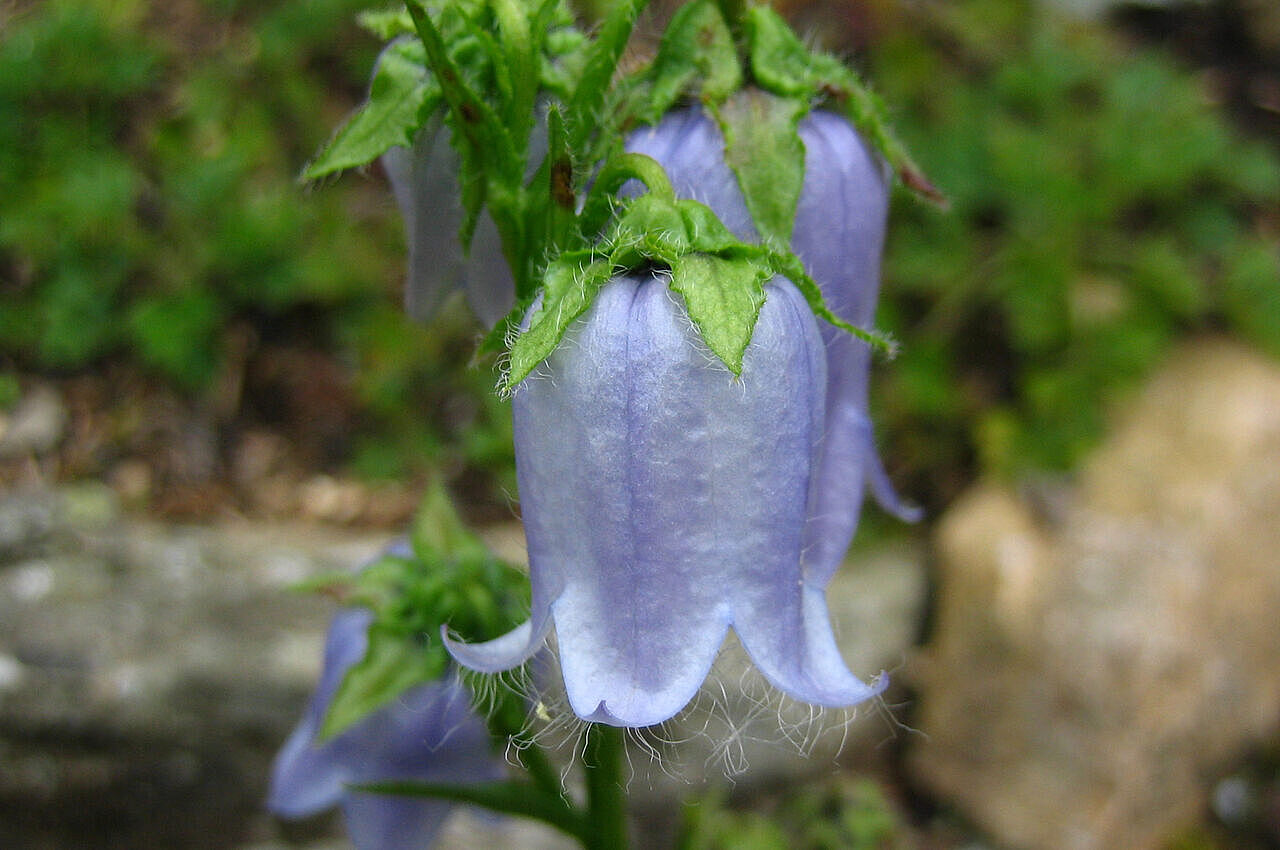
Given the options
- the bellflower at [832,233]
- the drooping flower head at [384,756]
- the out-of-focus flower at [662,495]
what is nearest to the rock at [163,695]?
the drooping flower head at [384,756]

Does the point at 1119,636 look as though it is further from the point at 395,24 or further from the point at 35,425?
the point at 35,425

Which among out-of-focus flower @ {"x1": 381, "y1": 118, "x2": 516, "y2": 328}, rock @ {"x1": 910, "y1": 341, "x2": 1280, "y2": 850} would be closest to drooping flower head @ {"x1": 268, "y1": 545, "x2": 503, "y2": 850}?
out-of-focus flower @ {"x1": 381, "y1": 118, "x2": 516, "y2": 328}

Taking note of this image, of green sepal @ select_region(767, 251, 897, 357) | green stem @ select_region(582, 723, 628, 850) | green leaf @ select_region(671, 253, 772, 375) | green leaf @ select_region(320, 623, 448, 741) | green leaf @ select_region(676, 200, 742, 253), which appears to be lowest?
green stem @ select_region(582, 723, 628, 850)

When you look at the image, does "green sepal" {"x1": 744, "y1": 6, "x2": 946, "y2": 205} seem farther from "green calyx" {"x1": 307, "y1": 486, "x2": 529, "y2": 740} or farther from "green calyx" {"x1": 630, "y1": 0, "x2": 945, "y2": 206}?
"green calyx" {"x1": 307, "y1": 486, "x2": 529, "y2": 740}

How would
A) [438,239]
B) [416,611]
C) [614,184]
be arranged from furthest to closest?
1. [416,611]
2. [438,239]
3. [614,184]

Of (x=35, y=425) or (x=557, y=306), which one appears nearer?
(x=557, y=306)

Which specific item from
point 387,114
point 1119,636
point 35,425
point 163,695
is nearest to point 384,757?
point 387,114

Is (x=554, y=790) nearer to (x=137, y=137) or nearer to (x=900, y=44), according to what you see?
(x=900, y=44)
